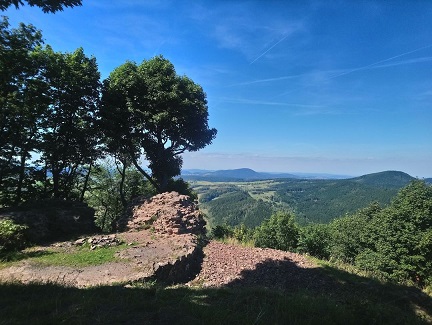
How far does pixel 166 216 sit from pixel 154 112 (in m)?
8.53

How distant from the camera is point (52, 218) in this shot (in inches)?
581

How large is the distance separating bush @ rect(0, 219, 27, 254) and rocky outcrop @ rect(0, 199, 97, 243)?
473 mm

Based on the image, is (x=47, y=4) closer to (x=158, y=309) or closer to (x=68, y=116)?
(x=158, y=309)

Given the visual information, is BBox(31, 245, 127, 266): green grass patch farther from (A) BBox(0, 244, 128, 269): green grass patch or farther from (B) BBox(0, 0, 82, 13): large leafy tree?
(B) BBox(0, 0, 82, 13): large leafy tree

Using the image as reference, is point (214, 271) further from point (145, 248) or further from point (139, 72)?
point (139, 72)

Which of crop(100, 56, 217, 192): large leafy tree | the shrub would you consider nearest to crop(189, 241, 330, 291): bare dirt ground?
crop(100, 56, 217, 192): large leafy tree

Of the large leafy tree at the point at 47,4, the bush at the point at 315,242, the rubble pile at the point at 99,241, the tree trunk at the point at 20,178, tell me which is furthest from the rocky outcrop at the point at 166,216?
the bush at the point at 315,242

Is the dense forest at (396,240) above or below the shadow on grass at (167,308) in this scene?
below

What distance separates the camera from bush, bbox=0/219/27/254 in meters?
11.7

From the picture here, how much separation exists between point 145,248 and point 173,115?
34.7 feet

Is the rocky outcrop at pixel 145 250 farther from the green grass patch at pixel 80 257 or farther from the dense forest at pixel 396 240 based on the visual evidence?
the dense forest at pixel 396 240

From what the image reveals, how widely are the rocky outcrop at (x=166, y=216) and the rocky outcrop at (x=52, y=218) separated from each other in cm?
223

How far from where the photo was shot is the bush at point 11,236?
1174 centimetres

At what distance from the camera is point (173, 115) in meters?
20.3
